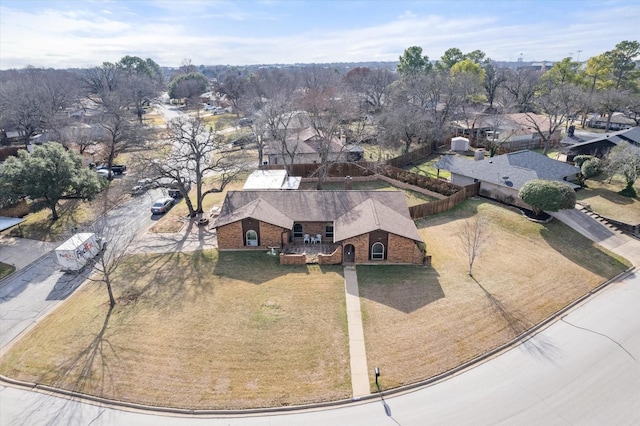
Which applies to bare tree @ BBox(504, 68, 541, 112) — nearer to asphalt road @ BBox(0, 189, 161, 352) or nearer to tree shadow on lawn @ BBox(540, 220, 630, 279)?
tree shadow on lawn @ BBox(540, 220, 630, 279)

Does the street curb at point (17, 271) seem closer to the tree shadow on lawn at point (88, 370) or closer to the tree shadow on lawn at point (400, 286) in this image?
the tree shadow on lawn at point (88, 370)

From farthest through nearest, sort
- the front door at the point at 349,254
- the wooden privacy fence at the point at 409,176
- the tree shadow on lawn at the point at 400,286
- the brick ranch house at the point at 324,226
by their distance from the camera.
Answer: the wooden privacy fence at the point at 409,176
the front door at the point at 349,254
the brick ranch house at the point at 324,226
the tree shadow on lawn at the point at 400,286

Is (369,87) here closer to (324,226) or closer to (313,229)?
(324,226)

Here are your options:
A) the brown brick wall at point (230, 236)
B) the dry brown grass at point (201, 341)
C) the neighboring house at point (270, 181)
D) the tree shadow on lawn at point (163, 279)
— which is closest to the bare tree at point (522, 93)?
the neighboring house at point (270, 181)

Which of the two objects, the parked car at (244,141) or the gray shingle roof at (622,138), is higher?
the gray shingle roof at (622,138)

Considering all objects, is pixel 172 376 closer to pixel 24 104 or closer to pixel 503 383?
pixel 503 383

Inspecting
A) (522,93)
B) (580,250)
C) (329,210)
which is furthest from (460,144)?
(522,93)

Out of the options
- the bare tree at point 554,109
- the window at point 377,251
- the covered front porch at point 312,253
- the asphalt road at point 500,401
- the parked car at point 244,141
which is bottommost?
the asphalt road at point 500,401
